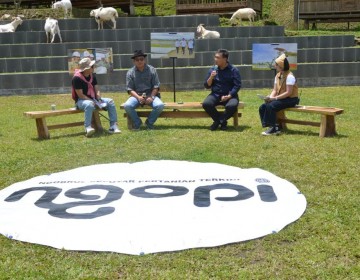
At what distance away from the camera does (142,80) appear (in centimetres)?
802

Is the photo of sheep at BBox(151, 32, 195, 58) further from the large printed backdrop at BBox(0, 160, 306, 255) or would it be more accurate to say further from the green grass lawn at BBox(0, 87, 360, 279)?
the large printed backdrop at BBox(0, 160, 306, 255)

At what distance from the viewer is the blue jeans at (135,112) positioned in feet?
25.5

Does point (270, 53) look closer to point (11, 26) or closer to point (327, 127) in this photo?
point (327, 127)

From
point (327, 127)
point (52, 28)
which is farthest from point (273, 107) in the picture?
point (52, 28)

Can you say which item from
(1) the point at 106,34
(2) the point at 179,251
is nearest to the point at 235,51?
(1) the point at 106,34

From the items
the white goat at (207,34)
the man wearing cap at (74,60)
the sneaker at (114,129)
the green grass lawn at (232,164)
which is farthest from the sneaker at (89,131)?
the white goat at (207,34)

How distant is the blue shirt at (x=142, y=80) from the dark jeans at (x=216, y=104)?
93 centimetres

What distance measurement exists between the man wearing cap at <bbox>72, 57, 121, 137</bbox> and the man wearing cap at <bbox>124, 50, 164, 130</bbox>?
355 millimetres

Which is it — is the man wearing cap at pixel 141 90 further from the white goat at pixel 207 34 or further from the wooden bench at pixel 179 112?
the white goat at pixel 207 34

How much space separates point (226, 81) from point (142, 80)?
4.52ft

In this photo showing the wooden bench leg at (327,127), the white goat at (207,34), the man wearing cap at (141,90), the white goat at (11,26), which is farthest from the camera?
the white goat at (11,26)

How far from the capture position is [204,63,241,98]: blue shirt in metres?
7.67

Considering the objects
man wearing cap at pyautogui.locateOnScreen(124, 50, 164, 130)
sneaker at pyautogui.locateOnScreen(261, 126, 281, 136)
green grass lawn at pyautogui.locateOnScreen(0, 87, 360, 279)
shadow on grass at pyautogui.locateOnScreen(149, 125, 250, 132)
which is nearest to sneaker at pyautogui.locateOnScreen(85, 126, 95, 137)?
green grass lawn at pyautogui.locateOnScreen(0, 87, 360, 279)

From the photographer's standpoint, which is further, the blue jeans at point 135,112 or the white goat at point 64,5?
the white goat at point 64,5
